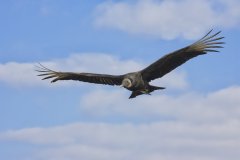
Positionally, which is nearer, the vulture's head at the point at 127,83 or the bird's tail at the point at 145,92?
the vulture's head at the point at 127,83

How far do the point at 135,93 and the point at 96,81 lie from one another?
244 cm

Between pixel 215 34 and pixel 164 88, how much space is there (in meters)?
2.27

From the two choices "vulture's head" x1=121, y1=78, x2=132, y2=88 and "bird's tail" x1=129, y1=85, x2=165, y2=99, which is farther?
"bird's tail" x1=129, y1=85, x2=165, y2=99

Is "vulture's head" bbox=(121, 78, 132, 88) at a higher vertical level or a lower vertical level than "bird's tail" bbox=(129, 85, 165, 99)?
higher

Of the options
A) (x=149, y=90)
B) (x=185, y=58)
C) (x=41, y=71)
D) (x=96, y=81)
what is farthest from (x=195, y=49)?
(x=41, y=71)

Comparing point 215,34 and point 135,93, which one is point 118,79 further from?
point 215,34

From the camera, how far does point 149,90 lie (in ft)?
77.2

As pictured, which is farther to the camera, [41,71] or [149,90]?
[41,71]

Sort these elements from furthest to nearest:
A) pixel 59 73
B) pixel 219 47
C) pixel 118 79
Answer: pixel 59 73
pixel 118 79
pixel 219 47

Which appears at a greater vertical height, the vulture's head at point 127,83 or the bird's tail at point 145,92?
the vulture's head at point 127,83

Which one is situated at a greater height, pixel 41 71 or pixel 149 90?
pixel 41 71

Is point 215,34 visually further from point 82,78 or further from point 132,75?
point 82,78

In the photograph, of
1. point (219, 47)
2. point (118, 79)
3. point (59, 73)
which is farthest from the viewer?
point (59, 73)

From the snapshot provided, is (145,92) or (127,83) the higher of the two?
(127,83)
